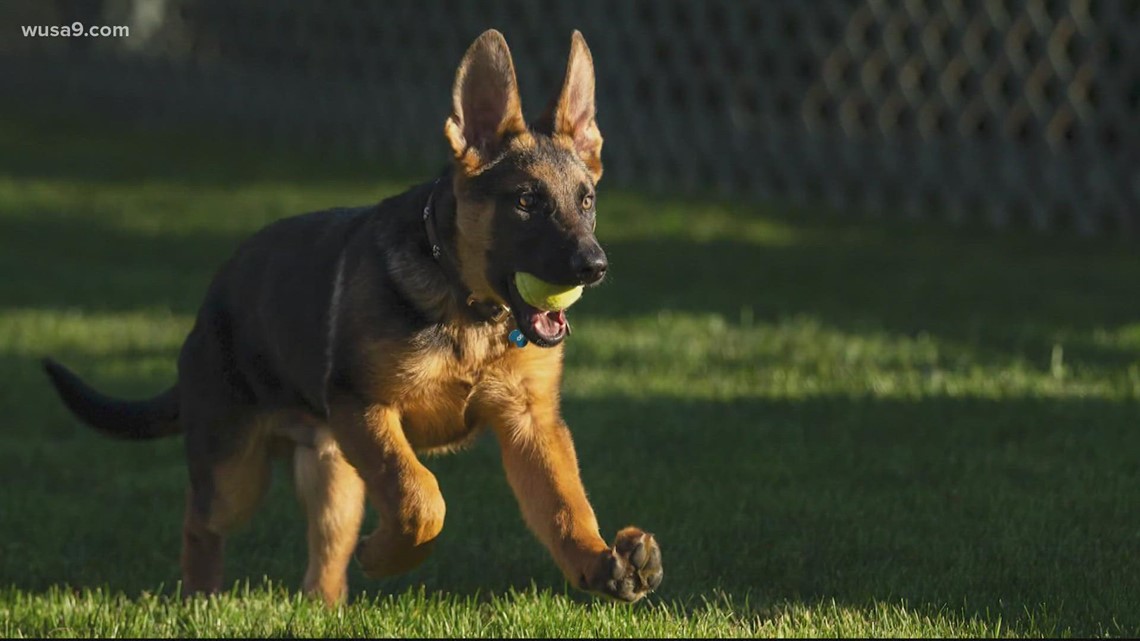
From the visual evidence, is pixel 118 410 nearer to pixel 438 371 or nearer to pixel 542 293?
pixel 438 371

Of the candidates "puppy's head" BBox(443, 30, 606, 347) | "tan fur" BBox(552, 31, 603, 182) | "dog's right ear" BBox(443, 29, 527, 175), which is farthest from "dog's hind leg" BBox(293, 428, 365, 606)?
"tan fur" BBox(552, 31, 603, 182)

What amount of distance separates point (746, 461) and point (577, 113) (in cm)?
162

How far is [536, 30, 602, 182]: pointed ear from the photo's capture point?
440 centimetres

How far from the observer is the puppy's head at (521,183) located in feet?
13.2

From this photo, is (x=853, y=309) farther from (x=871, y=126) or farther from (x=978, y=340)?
(x=871, y=126)

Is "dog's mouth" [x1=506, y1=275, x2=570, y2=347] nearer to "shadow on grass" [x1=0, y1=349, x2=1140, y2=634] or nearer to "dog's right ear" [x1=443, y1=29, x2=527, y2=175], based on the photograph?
"dog's right ear" [x1=443, y1=29, x2=527, y2=175]

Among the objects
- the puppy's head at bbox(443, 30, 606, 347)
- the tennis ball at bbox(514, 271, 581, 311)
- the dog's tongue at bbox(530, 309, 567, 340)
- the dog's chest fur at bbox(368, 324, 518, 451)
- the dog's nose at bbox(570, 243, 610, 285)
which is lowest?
the dog's chest fur at bbox(368, 324, 518, 451)

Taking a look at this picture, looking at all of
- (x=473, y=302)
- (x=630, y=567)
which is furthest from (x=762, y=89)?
Result: (x=630, y=567)

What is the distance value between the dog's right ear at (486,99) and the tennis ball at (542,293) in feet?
1.32

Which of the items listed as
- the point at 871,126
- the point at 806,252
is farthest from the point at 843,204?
the point at 806,252

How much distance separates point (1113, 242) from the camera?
10.3 meters

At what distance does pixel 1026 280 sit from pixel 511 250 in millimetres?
5670

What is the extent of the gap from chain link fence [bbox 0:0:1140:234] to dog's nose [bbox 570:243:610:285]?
24.1 feet

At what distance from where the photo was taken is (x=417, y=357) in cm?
408
